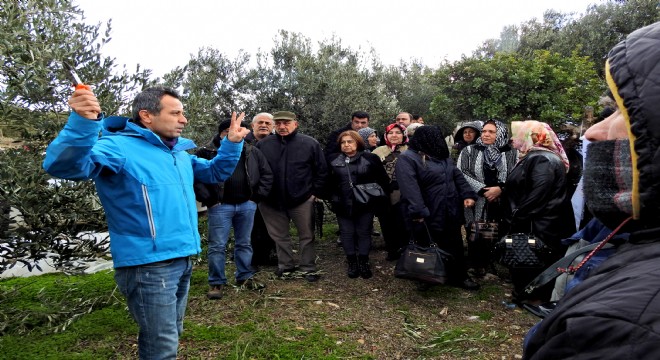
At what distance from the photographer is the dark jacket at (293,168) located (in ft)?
19.2

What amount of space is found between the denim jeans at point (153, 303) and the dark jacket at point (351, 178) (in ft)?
11.1

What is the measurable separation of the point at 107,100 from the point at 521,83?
8.20m

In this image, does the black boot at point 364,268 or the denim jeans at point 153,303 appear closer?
the denim jeans at point 153,303

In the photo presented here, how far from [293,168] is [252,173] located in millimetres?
651

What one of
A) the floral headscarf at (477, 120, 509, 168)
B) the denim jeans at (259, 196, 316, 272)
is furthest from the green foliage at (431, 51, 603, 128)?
the denim jeans at (259, 196, 316, 272)

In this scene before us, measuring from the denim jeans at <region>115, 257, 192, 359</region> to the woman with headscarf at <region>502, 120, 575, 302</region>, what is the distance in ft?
11.8

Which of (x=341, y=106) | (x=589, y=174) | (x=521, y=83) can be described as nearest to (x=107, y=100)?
(x=589, y=174)

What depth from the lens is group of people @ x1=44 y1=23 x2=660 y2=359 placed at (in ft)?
2.84

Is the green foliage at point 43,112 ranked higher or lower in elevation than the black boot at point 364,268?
higher

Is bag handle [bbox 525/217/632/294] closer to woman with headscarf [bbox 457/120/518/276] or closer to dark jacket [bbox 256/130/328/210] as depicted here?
woman with headscarf [bbox 457/120/518/276]

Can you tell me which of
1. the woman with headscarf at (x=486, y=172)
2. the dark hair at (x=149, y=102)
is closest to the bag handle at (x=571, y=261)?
the dark hair at (x=149, y=102)

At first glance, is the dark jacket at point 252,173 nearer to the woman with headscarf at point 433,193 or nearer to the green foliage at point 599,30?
the woman with headscarf at point 433,193

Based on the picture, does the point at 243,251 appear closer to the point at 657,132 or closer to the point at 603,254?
the point at 603,254

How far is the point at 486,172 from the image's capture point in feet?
18.4
